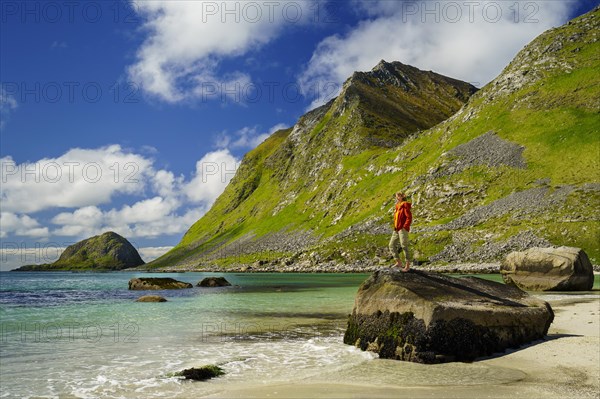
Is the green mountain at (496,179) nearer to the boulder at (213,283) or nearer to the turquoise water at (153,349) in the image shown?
the boulder at (213,283)

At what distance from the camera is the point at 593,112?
443 feet

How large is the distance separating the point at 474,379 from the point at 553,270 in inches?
1616

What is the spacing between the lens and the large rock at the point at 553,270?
46188 mm

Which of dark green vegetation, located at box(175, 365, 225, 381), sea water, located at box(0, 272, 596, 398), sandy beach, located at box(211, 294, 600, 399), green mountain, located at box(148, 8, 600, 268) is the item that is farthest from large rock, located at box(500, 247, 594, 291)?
green mountain, located at box(148, 8, 600, 268)

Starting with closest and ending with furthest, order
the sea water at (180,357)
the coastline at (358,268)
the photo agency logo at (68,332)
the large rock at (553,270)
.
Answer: the sea water at (180,357)
the photo agency logo at (68,332)
the large rock at (553,270)
the coastline at (358,268)

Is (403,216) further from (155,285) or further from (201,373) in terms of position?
(155,285)

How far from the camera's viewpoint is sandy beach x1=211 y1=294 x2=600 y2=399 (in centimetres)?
1152

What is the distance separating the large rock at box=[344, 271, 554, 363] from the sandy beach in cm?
63

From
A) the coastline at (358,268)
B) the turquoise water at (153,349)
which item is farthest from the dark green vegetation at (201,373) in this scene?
the coastline at (358,268)

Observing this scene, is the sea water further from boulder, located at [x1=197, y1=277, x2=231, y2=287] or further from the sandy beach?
boulder, located at [x1=197, y1=277, x2=231, y2=287]

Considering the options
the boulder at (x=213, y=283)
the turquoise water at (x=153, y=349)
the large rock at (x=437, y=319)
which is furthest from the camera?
the boulder at (x=213, y=283)

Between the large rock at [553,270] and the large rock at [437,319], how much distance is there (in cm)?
3173

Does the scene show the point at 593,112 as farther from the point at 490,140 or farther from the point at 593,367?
the point at 593,367

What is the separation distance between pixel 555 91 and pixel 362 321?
540 ft
